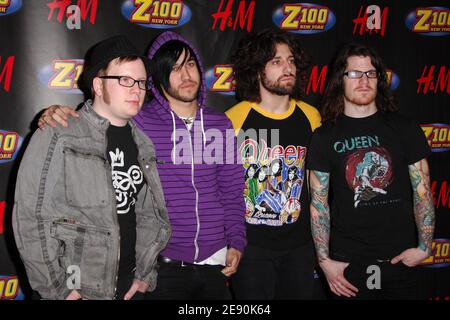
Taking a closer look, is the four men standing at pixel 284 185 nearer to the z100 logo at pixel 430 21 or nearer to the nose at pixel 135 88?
the nose at pixel 135 88

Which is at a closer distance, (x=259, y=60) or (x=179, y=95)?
(x=179, y=95)

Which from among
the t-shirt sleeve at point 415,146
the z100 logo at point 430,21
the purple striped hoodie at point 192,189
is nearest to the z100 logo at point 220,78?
the purple striped hoodie at point 192,189

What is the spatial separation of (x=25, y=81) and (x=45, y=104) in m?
0.23

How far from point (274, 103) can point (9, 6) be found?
222cm

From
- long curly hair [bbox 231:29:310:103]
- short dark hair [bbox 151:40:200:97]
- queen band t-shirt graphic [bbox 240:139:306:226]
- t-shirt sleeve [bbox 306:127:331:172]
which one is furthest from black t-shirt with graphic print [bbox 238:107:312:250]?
short dark hair [bbox 151:40:200:97]

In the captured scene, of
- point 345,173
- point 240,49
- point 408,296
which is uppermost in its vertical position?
point 240,49

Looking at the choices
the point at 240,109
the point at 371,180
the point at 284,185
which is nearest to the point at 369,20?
the point at 240,109

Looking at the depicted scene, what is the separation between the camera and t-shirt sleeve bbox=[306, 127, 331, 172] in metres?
2.77

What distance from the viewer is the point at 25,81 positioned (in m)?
3.36

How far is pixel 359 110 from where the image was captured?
282cm

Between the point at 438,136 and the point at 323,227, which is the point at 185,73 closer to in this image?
the point at 323,227

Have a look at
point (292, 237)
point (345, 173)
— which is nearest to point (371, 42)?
point (345, 173)

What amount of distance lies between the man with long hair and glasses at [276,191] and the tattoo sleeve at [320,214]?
0.12 metres
